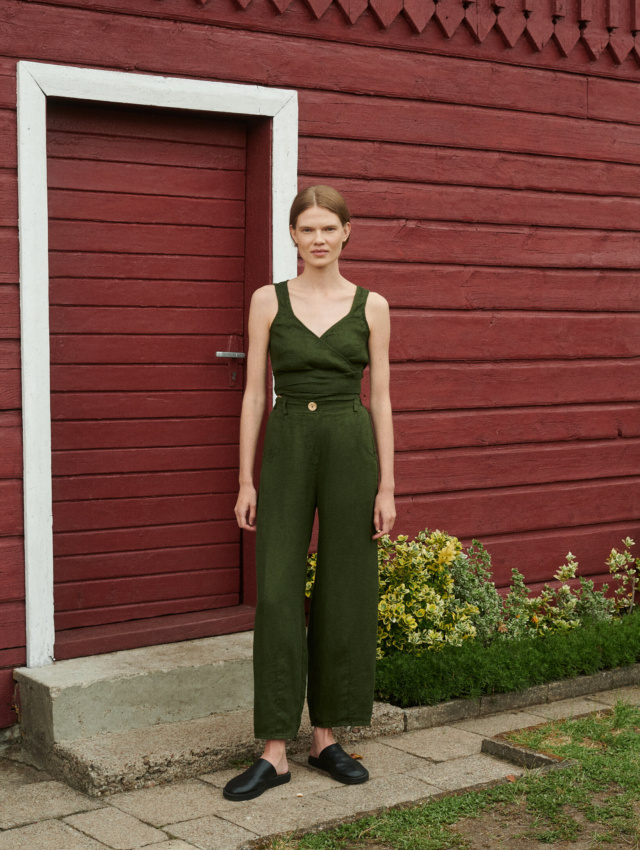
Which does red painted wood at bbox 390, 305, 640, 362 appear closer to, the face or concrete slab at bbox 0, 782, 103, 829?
the face

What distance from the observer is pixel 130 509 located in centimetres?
518

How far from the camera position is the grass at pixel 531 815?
3637 mm

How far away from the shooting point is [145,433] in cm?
519

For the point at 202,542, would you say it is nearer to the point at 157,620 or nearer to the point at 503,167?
the point at 157,620

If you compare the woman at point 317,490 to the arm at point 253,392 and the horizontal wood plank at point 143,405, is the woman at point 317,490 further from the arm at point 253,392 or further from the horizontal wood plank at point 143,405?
the horizontal wood plank at point 143,405

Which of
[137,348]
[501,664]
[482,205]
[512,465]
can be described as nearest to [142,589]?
[137,348]

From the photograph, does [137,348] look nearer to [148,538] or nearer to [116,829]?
[148,538]

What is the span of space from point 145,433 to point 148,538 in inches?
19.7

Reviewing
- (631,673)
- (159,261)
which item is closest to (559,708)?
(631,673)

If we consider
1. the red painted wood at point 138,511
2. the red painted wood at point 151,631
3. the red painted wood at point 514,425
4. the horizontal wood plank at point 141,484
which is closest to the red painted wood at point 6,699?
the red painted wood at point 151,631

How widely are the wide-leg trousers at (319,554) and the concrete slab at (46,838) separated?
2.39 feet

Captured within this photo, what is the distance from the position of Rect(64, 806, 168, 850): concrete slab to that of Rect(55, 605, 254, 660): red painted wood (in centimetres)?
108

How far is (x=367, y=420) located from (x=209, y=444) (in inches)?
57.0

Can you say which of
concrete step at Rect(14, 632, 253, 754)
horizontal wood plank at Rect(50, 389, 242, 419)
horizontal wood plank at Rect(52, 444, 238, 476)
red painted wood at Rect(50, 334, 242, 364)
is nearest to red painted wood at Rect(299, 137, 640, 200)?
red painted wood at Rect(50, 334, 242, 364)
